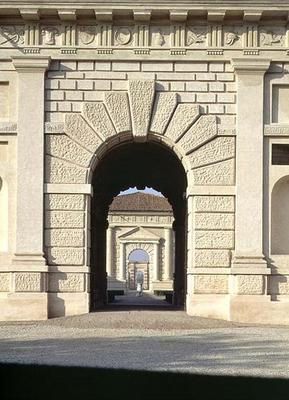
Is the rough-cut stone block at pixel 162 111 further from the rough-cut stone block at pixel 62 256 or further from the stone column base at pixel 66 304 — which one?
the stone column base at pixel 66 304

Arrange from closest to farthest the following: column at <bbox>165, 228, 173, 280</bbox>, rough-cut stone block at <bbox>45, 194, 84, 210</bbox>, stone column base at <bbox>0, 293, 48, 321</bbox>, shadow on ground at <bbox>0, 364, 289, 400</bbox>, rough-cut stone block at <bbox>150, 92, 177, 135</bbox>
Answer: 1. shadow on ground at <bbox>0, 364, 289, 400</bbox>
2. stone column base at <bbox>0, 293, 48, 321</bbox>
3. rough-cut stone block at <bbox>45, 194, 84, 210</bbox>
4. rough-cut stone block at <bbox>150, 92, 177, 135</bbox>
5. column at <bbox>165, 228, 173, 280</bbox>

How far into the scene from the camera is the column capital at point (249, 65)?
62.3ft

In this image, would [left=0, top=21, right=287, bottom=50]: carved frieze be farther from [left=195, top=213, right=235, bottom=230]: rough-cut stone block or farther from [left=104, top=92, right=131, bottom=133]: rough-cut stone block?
[left=195, top=213, right=235, bottom=230]: rough-cut stone block

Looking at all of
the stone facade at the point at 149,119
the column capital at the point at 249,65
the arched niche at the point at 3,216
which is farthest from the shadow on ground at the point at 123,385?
the column capital at the point at 249,65

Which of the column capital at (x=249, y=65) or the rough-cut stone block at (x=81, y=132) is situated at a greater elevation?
the column capital at (x=249, y=65)

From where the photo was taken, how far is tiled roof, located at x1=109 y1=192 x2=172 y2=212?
59156mm

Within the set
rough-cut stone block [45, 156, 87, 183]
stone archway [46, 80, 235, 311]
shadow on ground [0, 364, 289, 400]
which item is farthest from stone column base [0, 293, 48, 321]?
shadow on ground [0, 364, 289, 400]

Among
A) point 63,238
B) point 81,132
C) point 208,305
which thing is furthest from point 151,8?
point 208,305

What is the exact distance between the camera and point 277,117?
19250 millimetres

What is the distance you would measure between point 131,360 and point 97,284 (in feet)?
43.3

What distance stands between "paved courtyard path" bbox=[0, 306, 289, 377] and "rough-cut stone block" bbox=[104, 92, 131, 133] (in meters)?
4.43

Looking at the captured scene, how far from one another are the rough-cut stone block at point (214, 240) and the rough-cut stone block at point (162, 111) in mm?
2632

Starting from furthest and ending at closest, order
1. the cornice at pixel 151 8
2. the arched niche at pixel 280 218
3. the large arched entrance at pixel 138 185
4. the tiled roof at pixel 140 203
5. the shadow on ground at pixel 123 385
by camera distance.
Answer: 1. the tiled roof at pixel 140 203
2. the large arched entrance at pixel 138 185
3. the arched niche at pixel 280 218
4. the cornice at pixel 151 8
5. the shadow on ground at pixel 123 385

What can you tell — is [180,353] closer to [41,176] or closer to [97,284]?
[41,176]
